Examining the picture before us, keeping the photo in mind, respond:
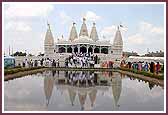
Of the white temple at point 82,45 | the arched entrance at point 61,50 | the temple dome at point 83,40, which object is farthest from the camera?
the arched entrance at point 61,50

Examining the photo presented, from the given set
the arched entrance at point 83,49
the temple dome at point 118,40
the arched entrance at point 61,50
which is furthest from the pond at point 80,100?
the arched entrance at point 61,50

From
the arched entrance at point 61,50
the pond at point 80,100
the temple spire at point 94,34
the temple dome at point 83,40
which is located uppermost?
the temple spire at point 94,34

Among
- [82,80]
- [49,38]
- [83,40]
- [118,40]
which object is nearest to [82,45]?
[83,40]

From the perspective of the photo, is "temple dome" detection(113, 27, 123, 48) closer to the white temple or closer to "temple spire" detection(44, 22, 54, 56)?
the white temple

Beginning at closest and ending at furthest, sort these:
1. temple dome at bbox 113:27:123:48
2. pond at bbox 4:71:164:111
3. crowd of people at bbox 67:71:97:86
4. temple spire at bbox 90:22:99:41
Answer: pond at bbox 4:71:164:111, crowd of people at bbox 67:71:97:86, temple dome at bbox 113:27:123:48, temple spire at bbox 90:22:99:41

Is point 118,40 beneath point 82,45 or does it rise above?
above

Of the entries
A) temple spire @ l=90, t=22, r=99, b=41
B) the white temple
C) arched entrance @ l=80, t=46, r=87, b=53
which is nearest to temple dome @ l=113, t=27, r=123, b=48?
the white temple

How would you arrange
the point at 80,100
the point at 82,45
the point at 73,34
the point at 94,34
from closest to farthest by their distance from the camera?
the point at 80,100 < the point at 82,45 < the point at 73,34 < the point at 94,34

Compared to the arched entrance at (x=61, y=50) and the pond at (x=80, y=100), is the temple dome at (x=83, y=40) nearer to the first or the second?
the arched entrance at (x=61, y=50)

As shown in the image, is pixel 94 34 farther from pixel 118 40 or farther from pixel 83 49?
pixel 118 40

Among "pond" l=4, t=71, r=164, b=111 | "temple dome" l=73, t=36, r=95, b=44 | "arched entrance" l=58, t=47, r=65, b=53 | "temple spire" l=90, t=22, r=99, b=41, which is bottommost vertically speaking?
"pond" l=4, t=71, r=164, b=111

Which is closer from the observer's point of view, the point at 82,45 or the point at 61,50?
the point at 82,45

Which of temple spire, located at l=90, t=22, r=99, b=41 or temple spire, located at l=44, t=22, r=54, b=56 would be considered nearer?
temple spire, located at l=44, t=22, r=54, b=56

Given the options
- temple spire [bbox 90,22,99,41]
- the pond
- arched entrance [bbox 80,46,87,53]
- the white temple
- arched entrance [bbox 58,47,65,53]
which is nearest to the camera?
the pond
